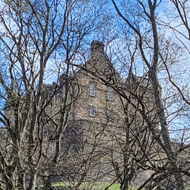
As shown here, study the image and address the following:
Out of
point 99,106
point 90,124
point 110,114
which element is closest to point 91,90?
point 99,106

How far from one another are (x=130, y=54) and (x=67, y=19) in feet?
7.90

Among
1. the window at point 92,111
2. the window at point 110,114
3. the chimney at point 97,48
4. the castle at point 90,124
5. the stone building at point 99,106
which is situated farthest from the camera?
the window at point 92,111

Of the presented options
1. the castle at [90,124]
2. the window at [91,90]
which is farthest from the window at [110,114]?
the window at [91,90]

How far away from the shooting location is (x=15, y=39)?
9.53m

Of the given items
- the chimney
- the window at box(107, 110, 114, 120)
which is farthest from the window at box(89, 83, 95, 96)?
the window at box(107, 110, 114, 120)

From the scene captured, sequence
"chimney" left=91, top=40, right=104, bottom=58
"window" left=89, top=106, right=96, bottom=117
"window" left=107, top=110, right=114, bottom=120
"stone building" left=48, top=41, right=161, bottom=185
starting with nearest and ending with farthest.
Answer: "stone building" left=48, top=41, right=161, bottom=185, "window" left=107, top=110, right=114, bottom=120, "chimney" left=91, top=40, right=104, bottom=58, "window" left=89, top=106, right=96, bottom=117

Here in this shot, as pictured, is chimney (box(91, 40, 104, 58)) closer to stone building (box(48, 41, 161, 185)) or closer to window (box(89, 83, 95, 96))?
stone building (box(48, 41, 161, 185))

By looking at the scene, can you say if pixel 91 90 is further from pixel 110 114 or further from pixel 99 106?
pixel 110 114

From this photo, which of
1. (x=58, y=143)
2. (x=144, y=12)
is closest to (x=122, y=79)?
(x=144, y=12)

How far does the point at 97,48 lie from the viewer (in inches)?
418

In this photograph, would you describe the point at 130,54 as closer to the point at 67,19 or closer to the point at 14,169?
the point at 67,19

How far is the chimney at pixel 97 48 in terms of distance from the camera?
1049cm

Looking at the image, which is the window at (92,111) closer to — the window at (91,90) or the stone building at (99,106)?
the stone building at (99,106)

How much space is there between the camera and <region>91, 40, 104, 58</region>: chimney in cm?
1049
